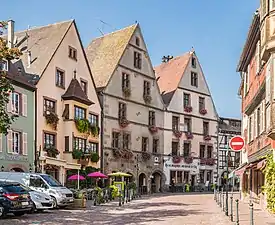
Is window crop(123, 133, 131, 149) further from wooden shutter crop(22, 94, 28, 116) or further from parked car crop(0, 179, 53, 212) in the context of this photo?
parked car crop(0, 179, 53, 212)

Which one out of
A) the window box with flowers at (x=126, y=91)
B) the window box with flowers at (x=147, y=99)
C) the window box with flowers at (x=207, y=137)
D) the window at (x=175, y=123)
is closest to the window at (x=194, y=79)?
the window at (x=175, y=123)

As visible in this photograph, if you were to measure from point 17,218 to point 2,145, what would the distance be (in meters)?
12.8

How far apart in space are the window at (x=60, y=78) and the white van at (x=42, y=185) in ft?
46.6

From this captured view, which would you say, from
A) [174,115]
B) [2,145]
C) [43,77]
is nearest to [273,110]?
[2,145]

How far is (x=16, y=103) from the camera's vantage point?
114 feet

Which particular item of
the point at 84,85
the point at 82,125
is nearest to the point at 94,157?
the point at 82,125

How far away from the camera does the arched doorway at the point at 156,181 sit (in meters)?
54.8

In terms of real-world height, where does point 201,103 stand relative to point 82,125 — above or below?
above

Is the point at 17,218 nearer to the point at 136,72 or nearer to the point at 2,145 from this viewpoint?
the point at 2,145

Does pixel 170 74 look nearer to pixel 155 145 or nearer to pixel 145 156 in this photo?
pixel 155 145

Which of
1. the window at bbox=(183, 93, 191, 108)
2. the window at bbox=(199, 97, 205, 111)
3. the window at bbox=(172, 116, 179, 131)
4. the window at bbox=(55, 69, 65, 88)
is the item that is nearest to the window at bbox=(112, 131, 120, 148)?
the window at bbox=(55, 69, 65, 88)

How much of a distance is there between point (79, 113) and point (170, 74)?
72.2 feet

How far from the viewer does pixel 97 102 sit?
4566 cm

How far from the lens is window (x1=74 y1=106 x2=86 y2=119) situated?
40.9 m
